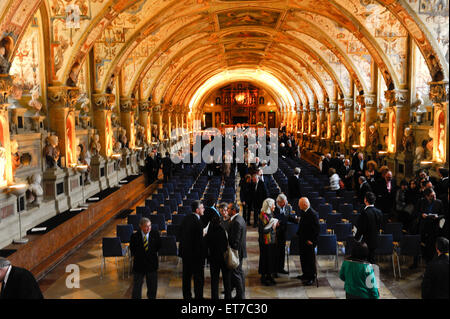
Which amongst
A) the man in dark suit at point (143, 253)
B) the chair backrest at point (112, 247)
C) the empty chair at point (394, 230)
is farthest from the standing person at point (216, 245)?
the empty chair at point (394, 230)

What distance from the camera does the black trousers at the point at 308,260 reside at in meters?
7.16

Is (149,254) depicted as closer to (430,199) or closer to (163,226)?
(163,226)

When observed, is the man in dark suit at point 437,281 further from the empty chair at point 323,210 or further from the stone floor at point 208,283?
the empty chair at point 323,210

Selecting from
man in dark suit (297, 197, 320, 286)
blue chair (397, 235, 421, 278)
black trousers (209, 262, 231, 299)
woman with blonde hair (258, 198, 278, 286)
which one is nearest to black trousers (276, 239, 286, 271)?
woman with blonde hair (258, 198, 278, 286)

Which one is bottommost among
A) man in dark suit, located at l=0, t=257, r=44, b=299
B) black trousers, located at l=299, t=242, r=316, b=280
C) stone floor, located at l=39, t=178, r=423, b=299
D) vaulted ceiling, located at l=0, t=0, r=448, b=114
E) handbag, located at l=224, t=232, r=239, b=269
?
stone floor, located at l=39, t=178, r=423, b=299

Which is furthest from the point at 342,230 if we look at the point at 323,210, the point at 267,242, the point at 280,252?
the point at 267,242

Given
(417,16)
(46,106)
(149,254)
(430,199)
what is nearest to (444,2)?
(417,16)

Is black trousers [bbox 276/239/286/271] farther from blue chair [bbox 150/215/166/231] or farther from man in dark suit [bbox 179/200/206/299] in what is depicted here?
blue chair [bbox 150/215/166/231]

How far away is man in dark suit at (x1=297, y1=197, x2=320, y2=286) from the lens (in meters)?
6.99

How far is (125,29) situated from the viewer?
1553cm

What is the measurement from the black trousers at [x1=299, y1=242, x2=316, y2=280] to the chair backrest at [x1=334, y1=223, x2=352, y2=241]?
1475 mm

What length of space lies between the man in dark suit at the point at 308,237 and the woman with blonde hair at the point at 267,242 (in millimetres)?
437

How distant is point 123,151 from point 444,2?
13214 mm
